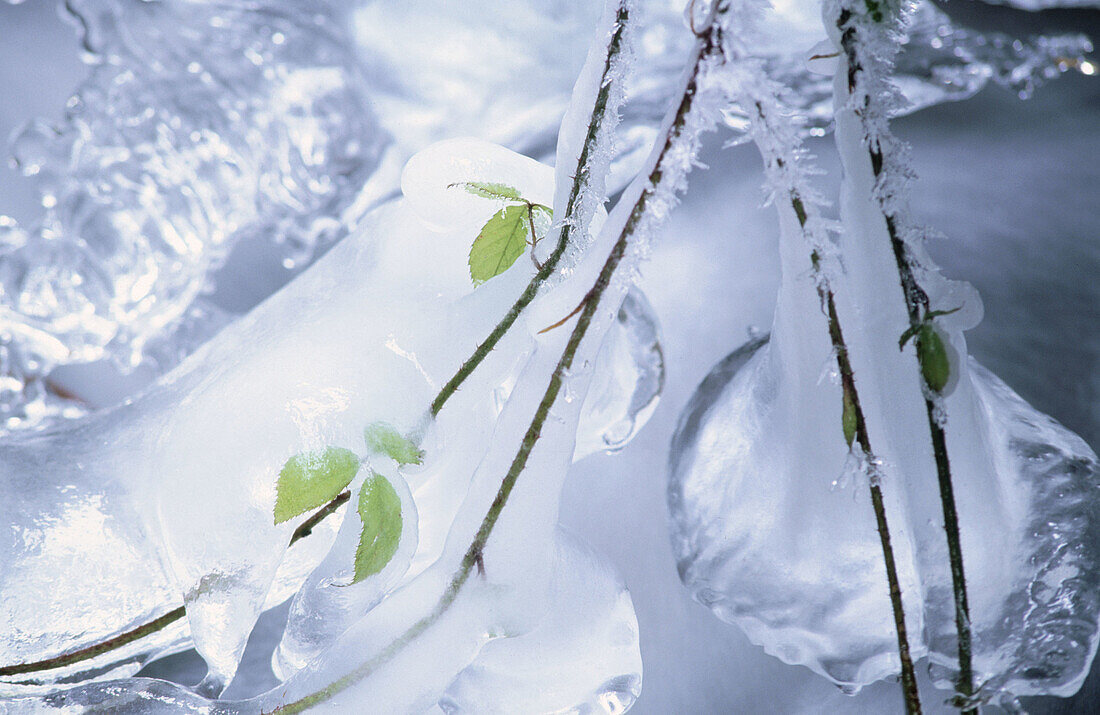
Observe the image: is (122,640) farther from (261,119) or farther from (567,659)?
(261,119)

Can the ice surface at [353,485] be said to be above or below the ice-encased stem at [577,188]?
below

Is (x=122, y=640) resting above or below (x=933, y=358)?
below

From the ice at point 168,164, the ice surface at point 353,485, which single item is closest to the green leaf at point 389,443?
the ice surface at point 353,485

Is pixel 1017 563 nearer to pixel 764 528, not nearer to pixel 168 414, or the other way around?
pixel 764 528

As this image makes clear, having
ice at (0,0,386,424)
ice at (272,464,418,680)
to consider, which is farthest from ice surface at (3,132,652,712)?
ice at (0,0,386,424)

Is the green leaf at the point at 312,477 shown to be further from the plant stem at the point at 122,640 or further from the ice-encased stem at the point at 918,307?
the ice-encased stem at the point at 918,307

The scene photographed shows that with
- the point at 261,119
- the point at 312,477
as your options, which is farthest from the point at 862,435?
the point at 261,119

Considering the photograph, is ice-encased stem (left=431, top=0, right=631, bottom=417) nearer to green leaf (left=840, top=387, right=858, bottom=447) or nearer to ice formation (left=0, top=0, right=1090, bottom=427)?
green leaf (left=840, top=387, right=858, bottom=447)
